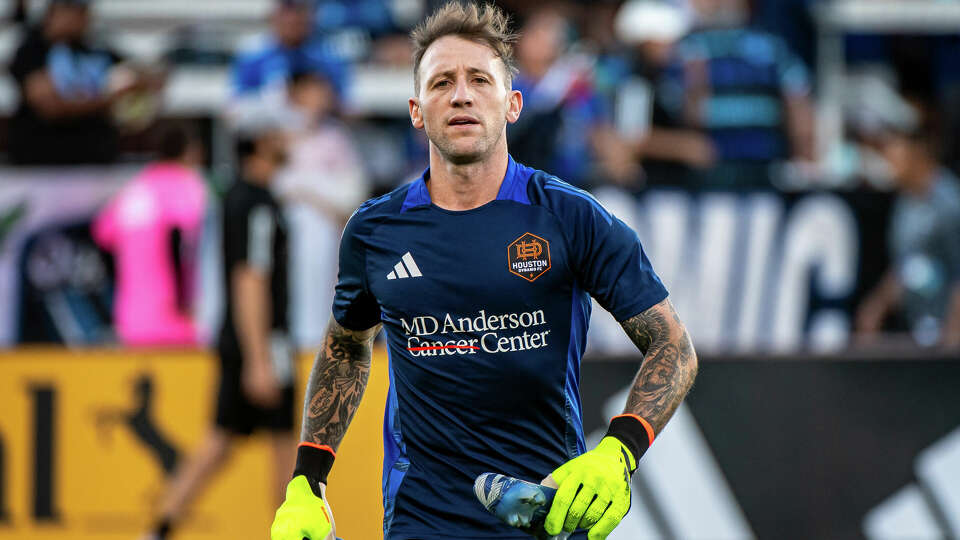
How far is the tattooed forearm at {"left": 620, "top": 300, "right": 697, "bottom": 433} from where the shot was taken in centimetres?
379

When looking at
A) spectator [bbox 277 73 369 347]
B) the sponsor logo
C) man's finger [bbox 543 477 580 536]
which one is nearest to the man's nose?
the sponsor logo

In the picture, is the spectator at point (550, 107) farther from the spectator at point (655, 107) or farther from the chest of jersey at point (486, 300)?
the chest of jersey at point (486, 300)

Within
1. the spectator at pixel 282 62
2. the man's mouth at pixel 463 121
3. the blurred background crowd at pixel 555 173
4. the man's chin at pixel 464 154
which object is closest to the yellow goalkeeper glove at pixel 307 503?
the man's chin at pixel 464 154

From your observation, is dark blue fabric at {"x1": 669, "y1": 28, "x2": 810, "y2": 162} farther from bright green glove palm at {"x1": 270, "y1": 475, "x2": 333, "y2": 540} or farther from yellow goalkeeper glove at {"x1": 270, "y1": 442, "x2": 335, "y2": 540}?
bright green glove palm at {"x1": 270, "y1": 475, "x2": 333, "y2": 540}

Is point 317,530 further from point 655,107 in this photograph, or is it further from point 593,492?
point 655,107

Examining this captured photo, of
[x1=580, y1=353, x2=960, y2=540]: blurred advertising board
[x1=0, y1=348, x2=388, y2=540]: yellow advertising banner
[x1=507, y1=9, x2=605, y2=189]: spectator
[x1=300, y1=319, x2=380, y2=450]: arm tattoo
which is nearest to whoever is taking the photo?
[x1=300, y1=319, x2=380, y2=450]: arm tattoo

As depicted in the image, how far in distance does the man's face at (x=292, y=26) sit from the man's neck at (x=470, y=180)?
18.0 ft

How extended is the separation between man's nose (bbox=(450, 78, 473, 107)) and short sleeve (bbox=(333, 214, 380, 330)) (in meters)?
0.53

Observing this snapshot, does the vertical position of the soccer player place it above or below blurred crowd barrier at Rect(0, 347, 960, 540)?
above

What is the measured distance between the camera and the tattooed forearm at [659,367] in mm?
3795

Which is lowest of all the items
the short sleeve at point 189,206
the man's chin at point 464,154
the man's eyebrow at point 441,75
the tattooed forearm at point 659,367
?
the tattooed forearm at point 659,367

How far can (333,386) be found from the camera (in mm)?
4266

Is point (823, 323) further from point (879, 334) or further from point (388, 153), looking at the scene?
point (388, 153)

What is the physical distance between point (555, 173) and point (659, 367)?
16.3ft
